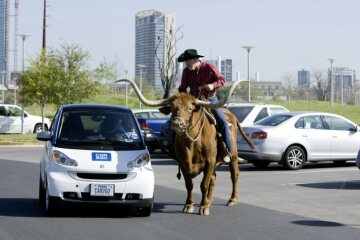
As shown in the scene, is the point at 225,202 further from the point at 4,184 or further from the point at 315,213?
the point at 4,184

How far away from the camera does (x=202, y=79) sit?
40.5ft

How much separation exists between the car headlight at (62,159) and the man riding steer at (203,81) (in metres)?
2.51

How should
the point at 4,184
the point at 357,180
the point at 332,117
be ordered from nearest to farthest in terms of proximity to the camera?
the point at 4,184 → the point at 357,180 → the point at 332,117

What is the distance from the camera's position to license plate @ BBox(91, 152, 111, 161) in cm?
1080

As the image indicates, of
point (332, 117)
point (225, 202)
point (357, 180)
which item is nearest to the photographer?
point (225, 202)

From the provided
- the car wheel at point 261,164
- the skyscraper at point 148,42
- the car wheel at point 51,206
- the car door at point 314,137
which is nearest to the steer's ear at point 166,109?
the car wheel at point 51,206

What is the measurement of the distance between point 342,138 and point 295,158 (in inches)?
65.0

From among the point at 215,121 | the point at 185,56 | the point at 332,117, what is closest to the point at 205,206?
the point at 215,121

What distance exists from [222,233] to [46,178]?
2875 mm

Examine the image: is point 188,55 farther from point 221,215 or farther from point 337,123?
point 337,123

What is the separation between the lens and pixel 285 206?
42.1ft

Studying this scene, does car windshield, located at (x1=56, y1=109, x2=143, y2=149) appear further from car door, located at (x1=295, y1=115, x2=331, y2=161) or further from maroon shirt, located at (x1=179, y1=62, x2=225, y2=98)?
car door, located at (x1=295, y1=115, x2=331, y2=161)

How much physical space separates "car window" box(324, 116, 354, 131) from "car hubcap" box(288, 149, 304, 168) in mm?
1340

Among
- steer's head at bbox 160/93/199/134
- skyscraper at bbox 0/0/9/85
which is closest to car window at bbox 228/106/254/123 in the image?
steer's head at bbox 160/93/199/134
